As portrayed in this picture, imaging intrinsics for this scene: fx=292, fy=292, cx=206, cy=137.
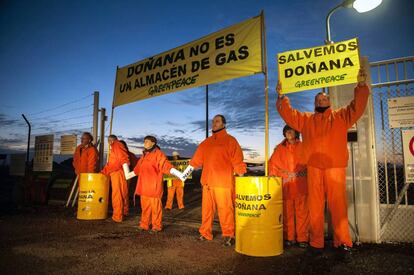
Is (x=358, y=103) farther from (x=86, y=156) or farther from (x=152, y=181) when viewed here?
(x=86, y=156)

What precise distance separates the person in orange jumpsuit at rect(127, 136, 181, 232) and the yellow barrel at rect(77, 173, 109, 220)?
1437 millimetres

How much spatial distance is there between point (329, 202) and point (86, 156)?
21.1 ft

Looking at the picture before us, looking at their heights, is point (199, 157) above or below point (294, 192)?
above

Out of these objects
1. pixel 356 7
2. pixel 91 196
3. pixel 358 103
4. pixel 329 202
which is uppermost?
pixel 356 7

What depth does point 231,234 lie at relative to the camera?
457 centimetres

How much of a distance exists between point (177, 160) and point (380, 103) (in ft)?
23.8

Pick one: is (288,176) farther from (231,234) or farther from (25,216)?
(25,216)

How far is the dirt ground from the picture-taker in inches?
132

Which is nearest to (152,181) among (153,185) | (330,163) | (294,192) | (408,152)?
(153,185)

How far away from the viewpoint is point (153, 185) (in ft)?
18.3

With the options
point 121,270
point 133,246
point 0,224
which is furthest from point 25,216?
point 121,270

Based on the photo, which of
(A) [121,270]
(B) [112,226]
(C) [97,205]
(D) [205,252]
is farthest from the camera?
(C) [97,205]

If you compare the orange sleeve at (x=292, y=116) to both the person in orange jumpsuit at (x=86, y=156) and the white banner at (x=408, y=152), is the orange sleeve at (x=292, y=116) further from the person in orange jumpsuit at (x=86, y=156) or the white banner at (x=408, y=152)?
the person in orange jumpsuit at (x=86, y=156)

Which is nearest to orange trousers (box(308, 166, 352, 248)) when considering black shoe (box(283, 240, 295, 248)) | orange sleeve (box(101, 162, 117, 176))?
black shoe (box(283, 240, 295, 248))
